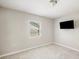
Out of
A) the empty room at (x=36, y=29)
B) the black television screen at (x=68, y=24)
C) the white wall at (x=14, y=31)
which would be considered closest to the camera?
the empty room at (x=36, y=29)

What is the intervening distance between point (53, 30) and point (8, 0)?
12.1 feet

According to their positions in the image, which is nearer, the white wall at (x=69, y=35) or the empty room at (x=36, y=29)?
the empty room at (x=36, y=29)

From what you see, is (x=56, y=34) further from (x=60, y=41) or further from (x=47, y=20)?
(x=47, y=20)

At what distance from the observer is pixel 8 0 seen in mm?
2406

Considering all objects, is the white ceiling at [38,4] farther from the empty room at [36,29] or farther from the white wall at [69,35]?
the white wall at [69,35]

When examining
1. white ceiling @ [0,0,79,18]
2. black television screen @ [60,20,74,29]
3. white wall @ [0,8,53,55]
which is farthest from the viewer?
black television screen @ [60,20,74,29]

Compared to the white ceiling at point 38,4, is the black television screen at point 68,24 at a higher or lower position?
lower

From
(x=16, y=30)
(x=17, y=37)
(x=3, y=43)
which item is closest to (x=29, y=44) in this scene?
(x=17, y=37)

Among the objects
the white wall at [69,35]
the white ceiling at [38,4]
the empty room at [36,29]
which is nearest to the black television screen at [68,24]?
the empty room at [36,29]

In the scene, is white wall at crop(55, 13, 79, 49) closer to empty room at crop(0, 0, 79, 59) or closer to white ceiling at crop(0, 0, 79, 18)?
empty room at crop(0, 0, 79, 59)

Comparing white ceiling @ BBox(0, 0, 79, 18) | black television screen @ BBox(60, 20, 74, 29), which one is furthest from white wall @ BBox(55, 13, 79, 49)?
white ceiling @ BBox(0, 0, 79, 18)

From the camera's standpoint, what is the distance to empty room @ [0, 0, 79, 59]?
9.41 feet

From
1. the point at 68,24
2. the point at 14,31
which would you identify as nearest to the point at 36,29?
the point at 14,31

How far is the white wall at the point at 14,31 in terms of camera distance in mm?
3012
